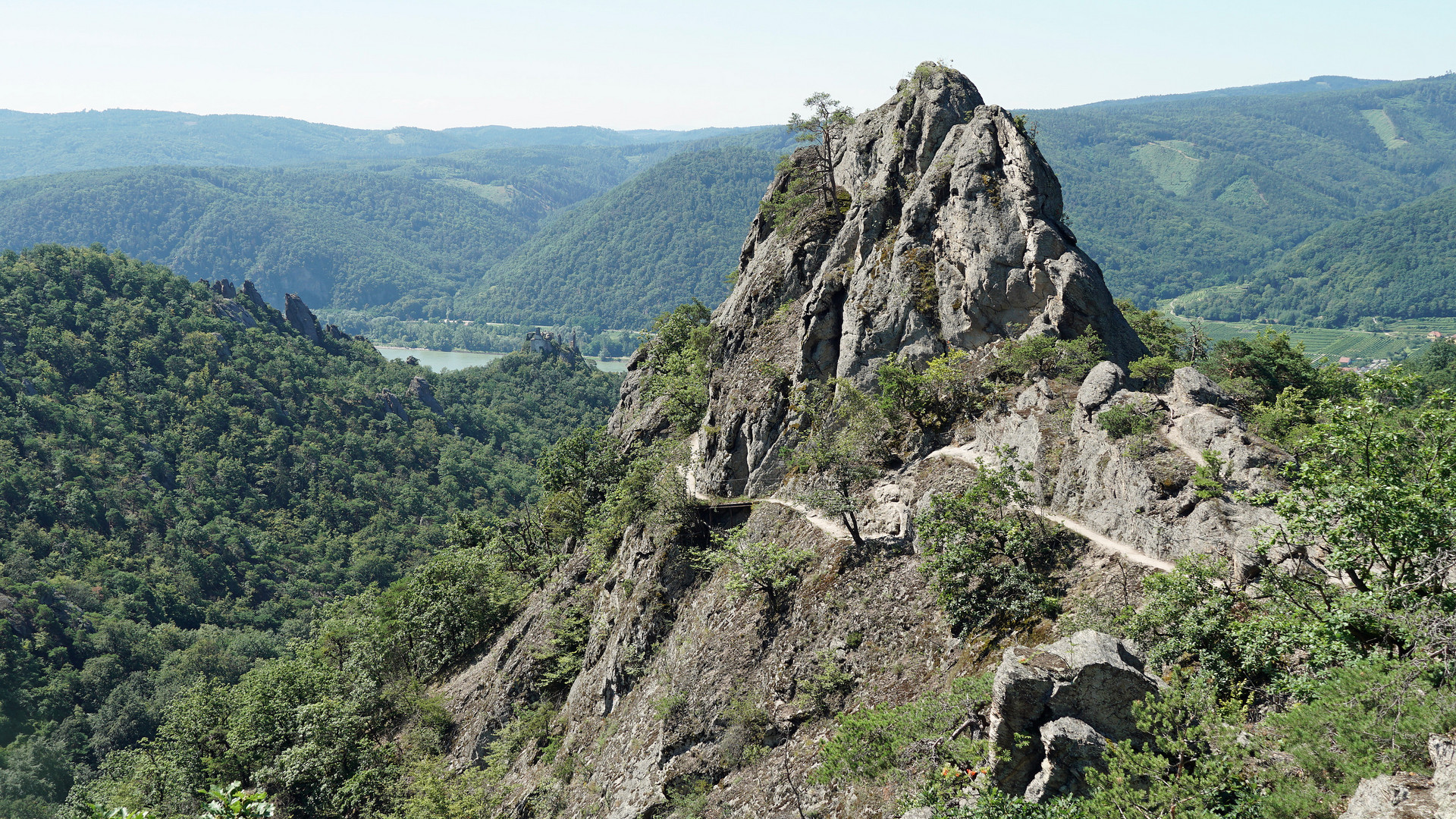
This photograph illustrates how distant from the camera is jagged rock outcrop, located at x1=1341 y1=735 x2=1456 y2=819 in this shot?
9977 mm

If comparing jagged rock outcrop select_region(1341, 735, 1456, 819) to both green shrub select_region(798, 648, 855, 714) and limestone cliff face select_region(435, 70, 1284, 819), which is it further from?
green shrub select_region(798, 648, 855, 714)

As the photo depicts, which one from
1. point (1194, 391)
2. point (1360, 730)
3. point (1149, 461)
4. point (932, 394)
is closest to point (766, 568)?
point (932, 394)

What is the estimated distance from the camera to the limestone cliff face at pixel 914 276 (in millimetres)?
32000

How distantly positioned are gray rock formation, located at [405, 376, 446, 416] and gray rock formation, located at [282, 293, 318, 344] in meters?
25.1

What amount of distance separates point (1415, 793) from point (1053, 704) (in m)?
5.52

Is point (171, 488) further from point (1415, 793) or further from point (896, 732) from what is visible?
point (1415, 793)

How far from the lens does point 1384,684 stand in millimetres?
11625

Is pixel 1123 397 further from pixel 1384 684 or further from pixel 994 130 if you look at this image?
pixel 994 130

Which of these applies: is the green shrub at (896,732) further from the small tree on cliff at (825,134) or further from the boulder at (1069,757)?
the small tree on cliff at (825,134)

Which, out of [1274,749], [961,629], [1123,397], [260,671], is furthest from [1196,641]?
[260,671]

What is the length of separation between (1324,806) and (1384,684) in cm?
202

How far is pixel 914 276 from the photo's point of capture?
3488 centimetres

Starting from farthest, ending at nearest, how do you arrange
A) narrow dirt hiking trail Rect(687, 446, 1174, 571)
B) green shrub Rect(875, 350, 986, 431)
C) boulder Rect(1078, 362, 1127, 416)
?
green shrub Rect(875, 350, 986, 431) < boulder Rect(1078, 362, 1127, 416) < narrow dirt hiking trail Rect(687, 446, 1174, 571)

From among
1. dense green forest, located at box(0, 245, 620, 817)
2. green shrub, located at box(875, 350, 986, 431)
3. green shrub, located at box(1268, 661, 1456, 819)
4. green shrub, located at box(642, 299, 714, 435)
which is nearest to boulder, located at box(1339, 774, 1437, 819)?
green shrub, located at box(1268, 661, 1456, 819)
